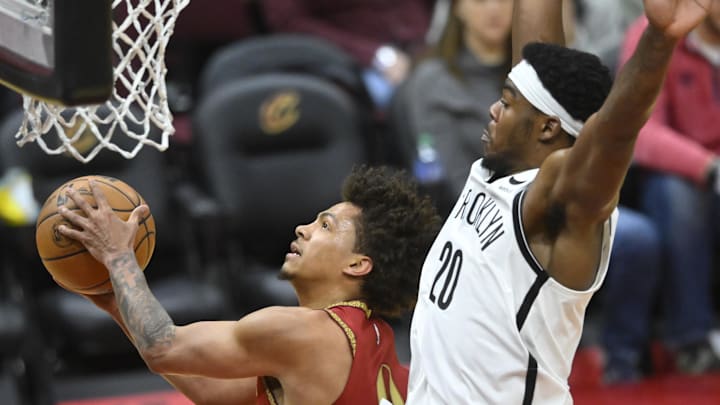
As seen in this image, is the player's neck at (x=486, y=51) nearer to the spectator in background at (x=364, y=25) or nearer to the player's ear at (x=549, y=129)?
the spectator in background at (x=364, y=25)

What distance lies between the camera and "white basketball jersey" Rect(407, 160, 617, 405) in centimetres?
294

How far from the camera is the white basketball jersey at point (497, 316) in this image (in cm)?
294

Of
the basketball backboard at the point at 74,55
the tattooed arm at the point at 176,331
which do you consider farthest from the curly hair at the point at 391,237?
the basketball backboard at the point at 74,55

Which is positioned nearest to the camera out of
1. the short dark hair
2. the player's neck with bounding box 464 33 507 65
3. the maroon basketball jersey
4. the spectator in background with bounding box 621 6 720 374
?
the short dark hair

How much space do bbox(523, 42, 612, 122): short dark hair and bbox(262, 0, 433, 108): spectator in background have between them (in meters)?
3.66

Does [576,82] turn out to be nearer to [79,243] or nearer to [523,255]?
[523,255]

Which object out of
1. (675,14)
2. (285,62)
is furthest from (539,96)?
(285,62)

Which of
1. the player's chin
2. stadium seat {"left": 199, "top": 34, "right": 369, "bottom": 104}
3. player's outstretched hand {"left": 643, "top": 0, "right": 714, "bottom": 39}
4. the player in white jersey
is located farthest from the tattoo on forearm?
stadium seat {"left": 199, "top": 34, "right": 369, "bottom": 104}

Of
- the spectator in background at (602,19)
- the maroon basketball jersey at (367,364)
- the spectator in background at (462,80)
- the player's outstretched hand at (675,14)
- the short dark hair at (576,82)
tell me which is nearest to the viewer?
the player's outstretched hand at (675,14)

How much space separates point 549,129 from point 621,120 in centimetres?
43

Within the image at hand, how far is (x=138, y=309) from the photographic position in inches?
123

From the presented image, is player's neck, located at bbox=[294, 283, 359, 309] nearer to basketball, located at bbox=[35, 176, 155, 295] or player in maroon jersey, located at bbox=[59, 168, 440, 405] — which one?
player in maroon jersey, located at bbox=[59, 168, 440, 405]

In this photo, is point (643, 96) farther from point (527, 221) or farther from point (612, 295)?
point (612, 295)

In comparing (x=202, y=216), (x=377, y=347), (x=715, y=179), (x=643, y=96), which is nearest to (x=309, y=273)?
(x=377, y=347)
